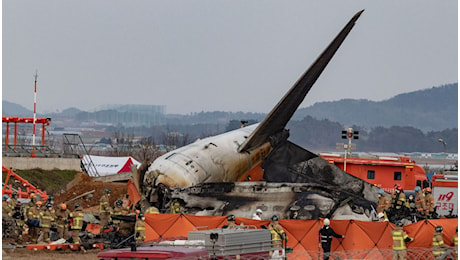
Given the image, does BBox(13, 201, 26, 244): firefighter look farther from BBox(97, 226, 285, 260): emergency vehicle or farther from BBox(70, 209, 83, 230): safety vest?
BBox(97, 226, 285, 260): emergency vehicle

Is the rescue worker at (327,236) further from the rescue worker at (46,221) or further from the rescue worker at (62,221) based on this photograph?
the rescue worker at (46,221)

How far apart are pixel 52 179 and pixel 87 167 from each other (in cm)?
1170

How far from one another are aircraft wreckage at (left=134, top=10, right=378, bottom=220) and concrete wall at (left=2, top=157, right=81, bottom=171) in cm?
2406

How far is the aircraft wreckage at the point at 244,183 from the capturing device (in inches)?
1071

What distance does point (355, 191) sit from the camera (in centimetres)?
3600

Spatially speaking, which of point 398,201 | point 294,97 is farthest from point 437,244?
point 294,97

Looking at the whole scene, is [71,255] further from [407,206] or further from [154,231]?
[407,206]

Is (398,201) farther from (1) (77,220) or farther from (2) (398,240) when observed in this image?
(1) (77,220)

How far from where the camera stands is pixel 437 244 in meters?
20.9

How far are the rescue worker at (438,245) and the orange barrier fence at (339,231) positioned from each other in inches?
43.4

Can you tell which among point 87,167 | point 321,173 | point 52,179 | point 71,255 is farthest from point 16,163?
point 71,255

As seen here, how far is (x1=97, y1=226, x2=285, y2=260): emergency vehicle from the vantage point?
52.0ft

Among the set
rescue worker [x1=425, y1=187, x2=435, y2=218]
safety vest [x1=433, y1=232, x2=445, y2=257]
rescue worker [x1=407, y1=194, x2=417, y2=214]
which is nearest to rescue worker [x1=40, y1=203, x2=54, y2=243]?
safety vest [x1=433, y1=232, x2=445, y2=257]

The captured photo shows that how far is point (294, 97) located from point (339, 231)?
12.1 metres
